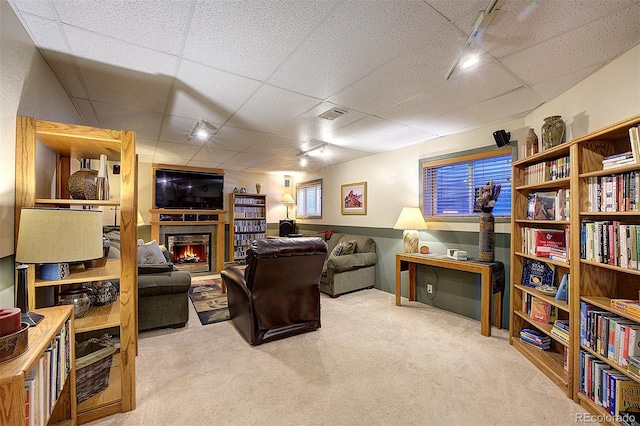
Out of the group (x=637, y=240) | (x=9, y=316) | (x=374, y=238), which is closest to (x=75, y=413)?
(x=9, y=316)

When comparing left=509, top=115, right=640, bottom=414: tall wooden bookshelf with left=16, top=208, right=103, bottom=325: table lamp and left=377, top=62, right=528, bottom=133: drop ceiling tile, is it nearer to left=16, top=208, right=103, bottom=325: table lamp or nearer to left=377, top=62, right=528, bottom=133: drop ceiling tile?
left=377, top=62, right=528, bottom=133: drop ceiling tile

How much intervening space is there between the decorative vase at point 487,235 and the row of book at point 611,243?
111cm

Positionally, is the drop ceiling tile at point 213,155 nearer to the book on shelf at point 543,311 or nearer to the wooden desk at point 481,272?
the wooden desk at point 481,272

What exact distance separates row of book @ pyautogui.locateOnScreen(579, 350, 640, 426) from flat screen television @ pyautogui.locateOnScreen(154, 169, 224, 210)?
6045 millimetres

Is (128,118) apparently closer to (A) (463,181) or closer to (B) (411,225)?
(B) (411,225)

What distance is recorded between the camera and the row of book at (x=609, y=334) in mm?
1629

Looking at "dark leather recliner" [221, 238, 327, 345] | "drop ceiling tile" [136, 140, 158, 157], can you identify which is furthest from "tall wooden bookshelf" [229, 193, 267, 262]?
"dark leather recliner" [221, 238, 327, 345]

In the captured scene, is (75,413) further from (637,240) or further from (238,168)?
(238,168)

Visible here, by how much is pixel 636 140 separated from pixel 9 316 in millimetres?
3101

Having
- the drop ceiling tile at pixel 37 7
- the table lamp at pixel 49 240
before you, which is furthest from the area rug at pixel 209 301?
the drop ceiling tile at pixel 37 7

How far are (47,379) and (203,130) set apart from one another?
278cm

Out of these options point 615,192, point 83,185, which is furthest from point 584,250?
point 83,185

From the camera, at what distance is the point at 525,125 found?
299 cm

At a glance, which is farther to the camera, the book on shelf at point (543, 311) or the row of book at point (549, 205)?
the book on shelf at point (543, 311)
